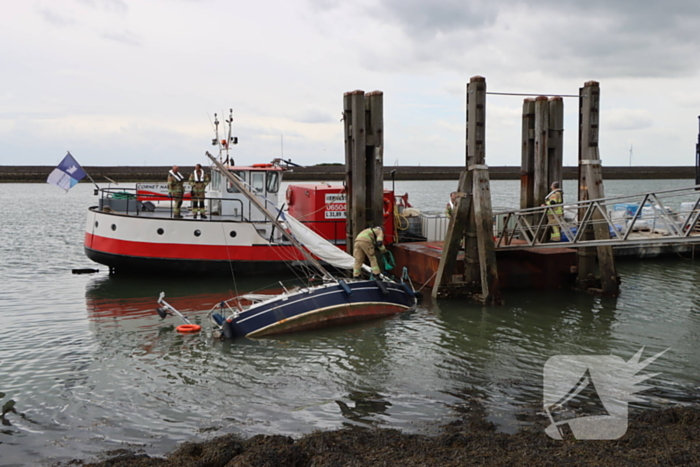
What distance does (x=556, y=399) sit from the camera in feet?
28.1

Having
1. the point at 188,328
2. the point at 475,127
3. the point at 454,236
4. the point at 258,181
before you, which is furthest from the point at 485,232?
the point at 258,181

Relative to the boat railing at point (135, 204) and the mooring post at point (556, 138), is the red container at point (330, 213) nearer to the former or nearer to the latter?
the boat railing at point (135, 204)

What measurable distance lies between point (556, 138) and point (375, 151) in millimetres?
5373

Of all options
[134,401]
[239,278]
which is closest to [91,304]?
[239,278]

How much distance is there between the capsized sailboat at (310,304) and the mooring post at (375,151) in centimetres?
277

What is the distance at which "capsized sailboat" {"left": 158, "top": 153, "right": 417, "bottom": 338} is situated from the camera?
12.3m

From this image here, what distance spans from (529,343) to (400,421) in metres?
5.07

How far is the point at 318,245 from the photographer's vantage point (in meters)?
15.1

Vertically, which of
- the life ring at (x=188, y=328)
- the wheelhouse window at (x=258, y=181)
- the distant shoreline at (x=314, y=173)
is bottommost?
the life ring at (x=188, y=328)

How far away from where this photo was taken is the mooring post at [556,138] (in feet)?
58.1

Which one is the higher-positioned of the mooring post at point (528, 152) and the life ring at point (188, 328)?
the mooring post at point (528, 152)

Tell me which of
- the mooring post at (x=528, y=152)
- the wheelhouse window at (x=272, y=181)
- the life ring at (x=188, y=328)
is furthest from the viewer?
the wheelhouse window at (x=272, y=181)

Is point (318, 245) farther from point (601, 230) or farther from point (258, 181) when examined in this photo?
point (601, 230)

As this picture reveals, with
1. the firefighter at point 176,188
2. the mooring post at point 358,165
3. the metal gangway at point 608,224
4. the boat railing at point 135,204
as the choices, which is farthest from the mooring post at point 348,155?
the firefighter at point 176,188
